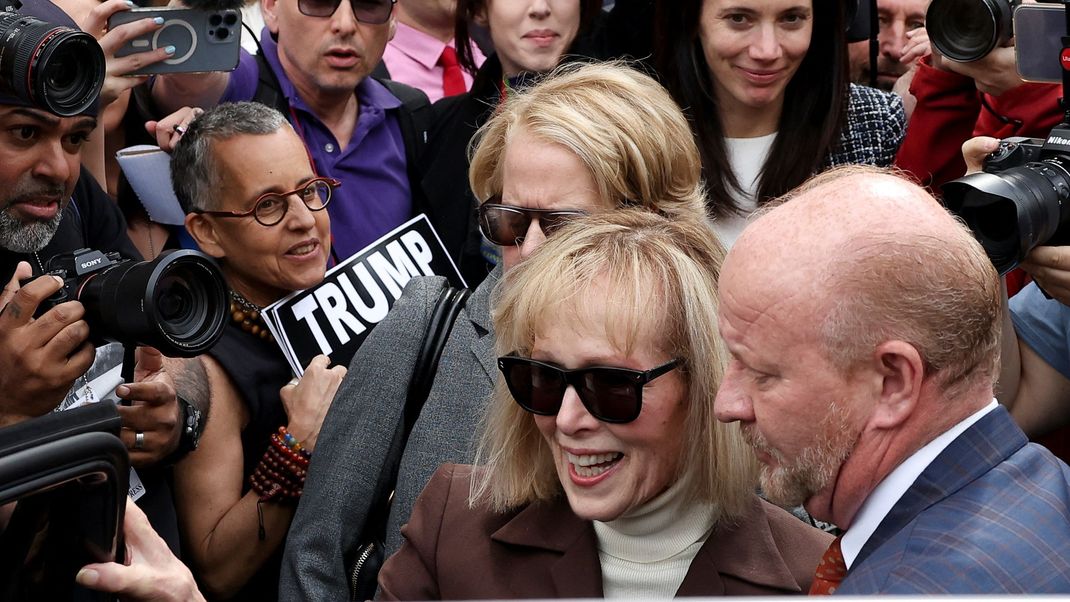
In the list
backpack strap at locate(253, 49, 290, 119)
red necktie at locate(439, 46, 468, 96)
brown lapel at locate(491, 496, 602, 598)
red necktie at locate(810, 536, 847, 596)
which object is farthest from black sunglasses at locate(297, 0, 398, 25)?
red necktie at locate(810, 536, 847, 596)

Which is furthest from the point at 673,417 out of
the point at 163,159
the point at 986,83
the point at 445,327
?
the point at 163,159

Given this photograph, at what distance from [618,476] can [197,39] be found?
78.7 inches

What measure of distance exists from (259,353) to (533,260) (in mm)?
1217

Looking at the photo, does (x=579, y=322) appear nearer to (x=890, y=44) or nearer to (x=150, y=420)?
(x=150, y=420)

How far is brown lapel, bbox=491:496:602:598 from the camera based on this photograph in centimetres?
227

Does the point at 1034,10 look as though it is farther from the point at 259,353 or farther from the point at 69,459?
the point at 69,459

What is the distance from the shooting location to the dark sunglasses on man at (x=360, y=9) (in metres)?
4.02

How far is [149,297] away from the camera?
8.78 ft

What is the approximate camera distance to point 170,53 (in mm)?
3611

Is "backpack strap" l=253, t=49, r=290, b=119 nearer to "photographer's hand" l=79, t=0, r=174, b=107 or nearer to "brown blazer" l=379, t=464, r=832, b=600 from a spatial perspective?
"photographer's hand" l=79, t=0, r=174, b=107

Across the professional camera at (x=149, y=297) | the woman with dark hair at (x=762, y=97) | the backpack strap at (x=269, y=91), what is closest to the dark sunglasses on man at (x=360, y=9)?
the backpack strap at (x=269, y=91)

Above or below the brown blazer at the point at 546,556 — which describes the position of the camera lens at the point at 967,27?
above

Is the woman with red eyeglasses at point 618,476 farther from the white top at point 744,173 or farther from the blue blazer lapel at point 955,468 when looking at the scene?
the white top at point 744,173

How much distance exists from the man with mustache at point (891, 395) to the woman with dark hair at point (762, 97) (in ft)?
5.56
